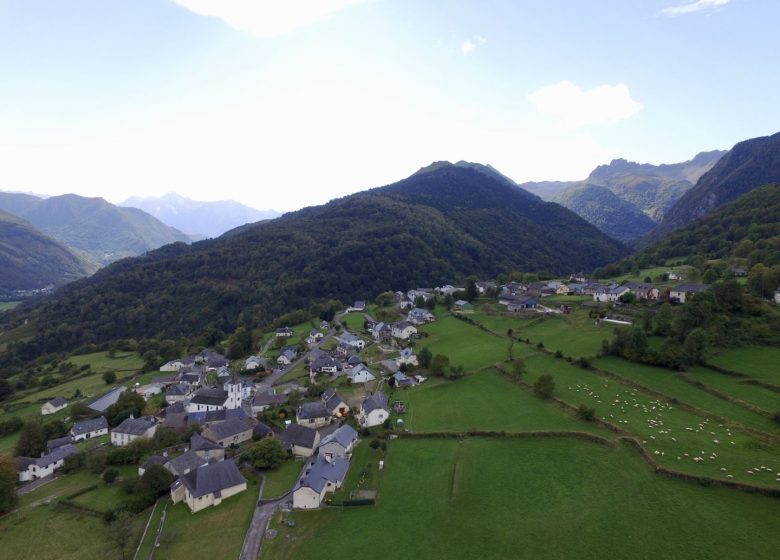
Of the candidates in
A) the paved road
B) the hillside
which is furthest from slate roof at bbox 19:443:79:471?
the hillside

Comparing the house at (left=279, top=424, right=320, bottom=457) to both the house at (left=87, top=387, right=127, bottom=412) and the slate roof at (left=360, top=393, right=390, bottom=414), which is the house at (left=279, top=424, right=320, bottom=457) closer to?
the slate roof at (left=360, top=393, right=390, bottom=414)

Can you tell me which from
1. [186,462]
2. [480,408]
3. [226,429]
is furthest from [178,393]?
[480,408]

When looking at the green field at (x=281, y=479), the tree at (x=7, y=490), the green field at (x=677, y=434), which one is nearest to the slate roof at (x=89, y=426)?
the tree at (x=7, y=490)

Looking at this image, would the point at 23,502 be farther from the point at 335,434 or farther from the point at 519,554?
the point at 519,554

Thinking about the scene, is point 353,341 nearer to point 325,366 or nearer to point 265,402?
point 325,366

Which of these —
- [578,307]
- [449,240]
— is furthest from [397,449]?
[449,240]

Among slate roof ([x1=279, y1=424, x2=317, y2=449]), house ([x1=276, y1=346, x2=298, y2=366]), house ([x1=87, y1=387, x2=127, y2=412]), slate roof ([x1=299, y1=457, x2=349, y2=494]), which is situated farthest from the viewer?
house ([x1=276, y1=346, x2=298, y2=366])
